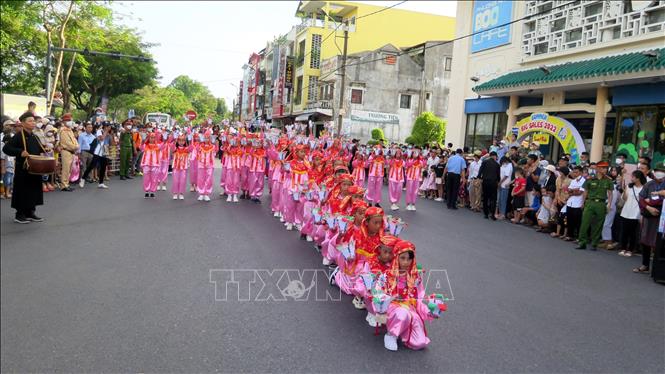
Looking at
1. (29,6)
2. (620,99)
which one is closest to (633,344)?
(620,99)

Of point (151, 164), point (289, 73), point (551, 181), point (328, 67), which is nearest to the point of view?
point (551, 181)

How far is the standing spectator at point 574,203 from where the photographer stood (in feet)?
35.5

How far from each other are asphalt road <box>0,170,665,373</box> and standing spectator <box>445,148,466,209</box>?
17.8 ft

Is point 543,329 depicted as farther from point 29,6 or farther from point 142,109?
point 142,109

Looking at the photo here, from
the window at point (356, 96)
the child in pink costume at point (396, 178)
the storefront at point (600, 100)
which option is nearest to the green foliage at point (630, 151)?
the storefront at point (600, 100)

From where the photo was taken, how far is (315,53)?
4500cm

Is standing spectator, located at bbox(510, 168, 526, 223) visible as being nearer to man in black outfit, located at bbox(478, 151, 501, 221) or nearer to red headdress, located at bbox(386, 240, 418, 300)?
man in black outfit, located at bbox(478, 151, 501, 221)

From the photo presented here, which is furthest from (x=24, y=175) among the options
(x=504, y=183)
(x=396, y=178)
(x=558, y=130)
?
(x=558, y=130)

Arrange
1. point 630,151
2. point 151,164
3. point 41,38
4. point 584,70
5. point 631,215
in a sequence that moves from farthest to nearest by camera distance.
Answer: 1. point 41,38
2. point 584,70
3. point 630,151
4. point 151,164
5. point 631,215

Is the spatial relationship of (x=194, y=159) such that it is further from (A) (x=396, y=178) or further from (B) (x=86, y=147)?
(A) (x=396, y=178)

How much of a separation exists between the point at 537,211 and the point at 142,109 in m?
47.0

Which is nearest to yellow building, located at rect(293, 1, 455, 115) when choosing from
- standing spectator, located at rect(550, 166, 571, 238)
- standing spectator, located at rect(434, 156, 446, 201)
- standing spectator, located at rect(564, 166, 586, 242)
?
standing spectator, located at rect(434, 156, 446, 201)

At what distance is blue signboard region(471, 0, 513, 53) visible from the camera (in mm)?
19906

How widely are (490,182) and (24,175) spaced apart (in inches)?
399
